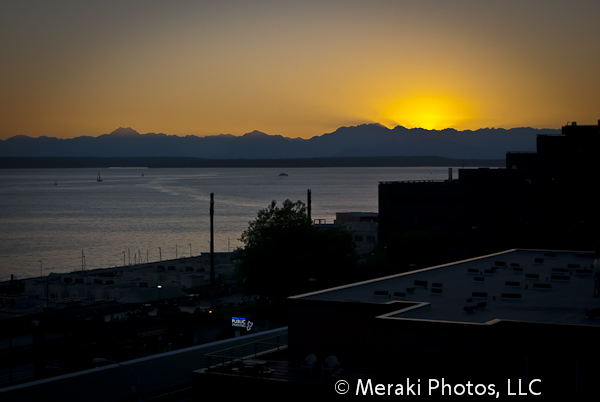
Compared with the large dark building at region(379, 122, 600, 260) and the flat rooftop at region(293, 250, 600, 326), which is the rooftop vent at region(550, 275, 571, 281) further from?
the large dark building at region(379, 122, 600, 260)

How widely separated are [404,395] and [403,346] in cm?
86

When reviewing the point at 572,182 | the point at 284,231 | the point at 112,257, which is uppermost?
the point at 572,182

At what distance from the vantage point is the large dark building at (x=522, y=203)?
48719 millimetres

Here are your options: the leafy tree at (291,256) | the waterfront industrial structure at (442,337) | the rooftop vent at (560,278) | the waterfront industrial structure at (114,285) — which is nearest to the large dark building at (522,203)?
the leafy tree at (291,256)

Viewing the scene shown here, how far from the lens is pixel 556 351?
1026 centimetres

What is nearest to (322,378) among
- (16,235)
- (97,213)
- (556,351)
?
(556,351)

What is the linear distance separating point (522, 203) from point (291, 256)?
76.4ft

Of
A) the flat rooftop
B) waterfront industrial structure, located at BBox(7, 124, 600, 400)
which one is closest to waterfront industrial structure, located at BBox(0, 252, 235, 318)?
the flat rooftop

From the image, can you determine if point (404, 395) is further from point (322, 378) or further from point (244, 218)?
point (244, 218)

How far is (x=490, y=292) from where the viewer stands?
15.8m

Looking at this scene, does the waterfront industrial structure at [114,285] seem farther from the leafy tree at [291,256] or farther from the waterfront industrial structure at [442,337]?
the waterfront industrial structure at [442,337]

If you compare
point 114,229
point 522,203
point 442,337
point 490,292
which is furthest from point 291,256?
point 114,229

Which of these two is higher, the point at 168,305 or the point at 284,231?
the point at 284,231

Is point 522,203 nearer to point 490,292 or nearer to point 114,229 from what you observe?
point 490,292
